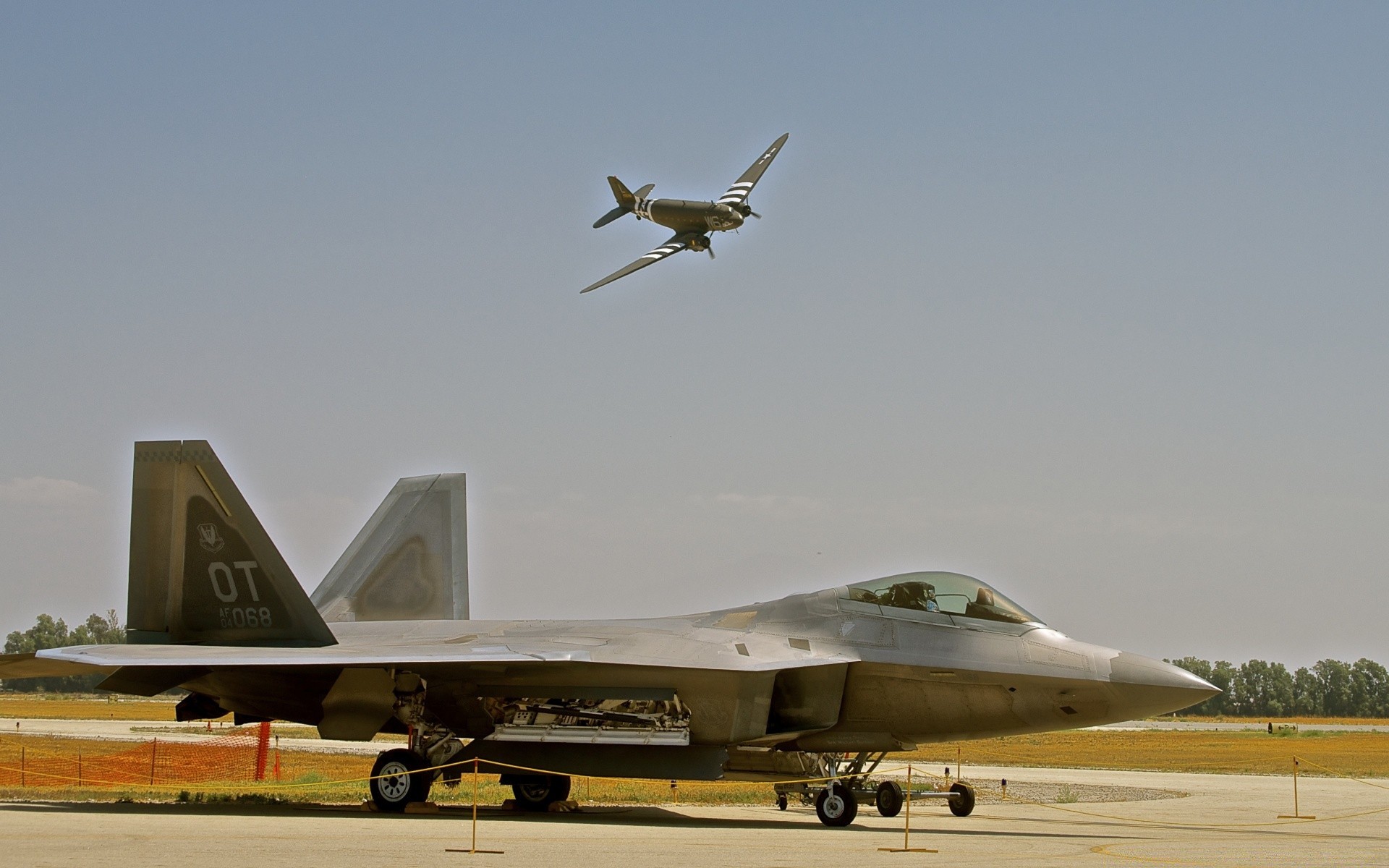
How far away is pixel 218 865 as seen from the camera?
933 cm

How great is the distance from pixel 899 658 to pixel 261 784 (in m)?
11.2

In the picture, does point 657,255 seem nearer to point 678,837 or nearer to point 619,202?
point 619,202

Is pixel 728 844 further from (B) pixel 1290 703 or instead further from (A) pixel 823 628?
→ (B) pixel 1290 703

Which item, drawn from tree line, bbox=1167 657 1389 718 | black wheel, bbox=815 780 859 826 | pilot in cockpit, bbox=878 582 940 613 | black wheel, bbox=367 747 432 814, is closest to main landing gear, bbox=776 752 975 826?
black wheel, bbox=815 780 859 826

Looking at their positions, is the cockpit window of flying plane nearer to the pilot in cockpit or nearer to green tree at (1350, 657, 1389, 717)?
the pilot in cockpit

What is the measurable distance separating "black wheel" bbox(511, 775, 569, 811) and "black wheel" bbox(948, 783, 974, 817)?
495cm

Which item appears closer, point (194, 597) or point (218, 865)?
point (218, 865)

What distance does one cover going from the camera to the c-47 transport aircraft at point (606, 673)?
14586 mm

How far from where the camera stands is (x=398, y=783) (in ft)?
49.5

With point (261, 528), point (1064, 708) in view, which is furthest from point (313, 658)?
point (1064, 708)

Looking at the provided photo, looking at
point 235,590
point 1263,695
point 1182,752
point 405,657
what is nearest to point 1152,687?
point 405,657

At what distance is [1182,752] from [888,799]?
1050 inches

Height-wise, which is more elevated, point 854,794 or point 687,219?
point 687,219

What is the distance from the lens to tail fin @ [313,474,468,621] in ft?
65.0
